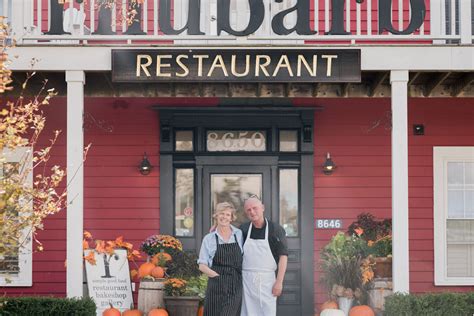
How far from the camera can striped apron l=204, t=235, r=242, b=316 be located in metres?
9.33

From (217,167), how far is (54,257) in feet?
8.05

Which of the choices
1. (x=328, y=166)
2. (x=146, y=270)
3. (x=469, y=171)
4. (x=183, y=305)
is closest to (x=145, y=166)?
(x=146, y=270)

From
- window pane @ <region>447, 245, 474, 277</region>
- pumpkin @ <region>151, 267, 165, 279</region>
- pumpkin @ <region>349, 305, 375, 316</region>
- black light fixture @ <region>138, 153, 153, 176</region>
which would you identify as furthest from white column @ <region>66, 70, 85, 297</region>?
window pane @ <region>447, 245, 474, 277</region>

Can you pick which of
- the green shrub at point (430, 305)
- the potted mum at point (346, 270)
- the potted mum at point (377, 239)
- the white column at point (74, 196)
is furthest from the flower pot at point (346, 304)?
the white column at point (74, 196)

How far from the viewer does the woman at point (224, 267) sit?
9328mm

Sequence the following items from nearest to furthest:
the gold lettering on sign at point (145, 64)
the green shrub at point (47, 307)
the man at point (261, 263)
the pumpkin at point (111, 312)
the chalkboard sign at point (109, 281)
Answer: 1. the man at point (261, 263)
2. the green shrub at point (47, 307)
3. the gold lettering on sign at point (145, 64)
4. the pumpkin at point (111, 312)
5. the chalkboard sign at point (109, 281)

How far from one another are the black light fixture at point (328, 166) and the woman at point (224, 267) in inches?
139

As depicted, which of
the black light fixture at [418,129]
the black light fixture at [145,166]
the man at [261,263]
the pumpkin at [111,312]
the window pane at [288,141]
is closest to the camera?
the man at [261,263]

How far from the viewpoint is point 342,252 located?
35.6 ft

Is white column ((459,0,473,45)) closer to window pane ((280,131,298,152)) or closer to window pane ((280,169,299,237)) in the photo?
window pane ((280,131,298,152))

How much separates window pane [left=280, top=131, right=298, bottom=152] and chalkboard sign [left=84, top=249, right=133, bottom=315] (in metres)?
2.82

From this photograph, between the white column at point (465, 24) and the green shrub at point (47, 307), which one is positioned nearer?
the green shrub at point (47, 307)

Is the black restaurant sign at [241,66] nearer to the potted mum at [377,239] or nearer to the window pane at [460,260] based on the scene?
the potted mum at [377,239]

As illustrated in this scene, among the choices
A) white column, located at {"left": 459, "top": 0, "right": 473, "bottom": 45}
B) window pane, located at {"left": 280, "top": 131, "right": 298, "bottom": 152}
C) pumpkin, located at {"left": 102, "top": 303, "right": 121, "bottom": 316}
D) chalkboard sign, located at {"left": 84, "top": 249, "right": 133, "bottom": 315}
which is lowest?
pumpkin, located at {"left": 102, "top": 303, "right": 121, "bottom": 316}
